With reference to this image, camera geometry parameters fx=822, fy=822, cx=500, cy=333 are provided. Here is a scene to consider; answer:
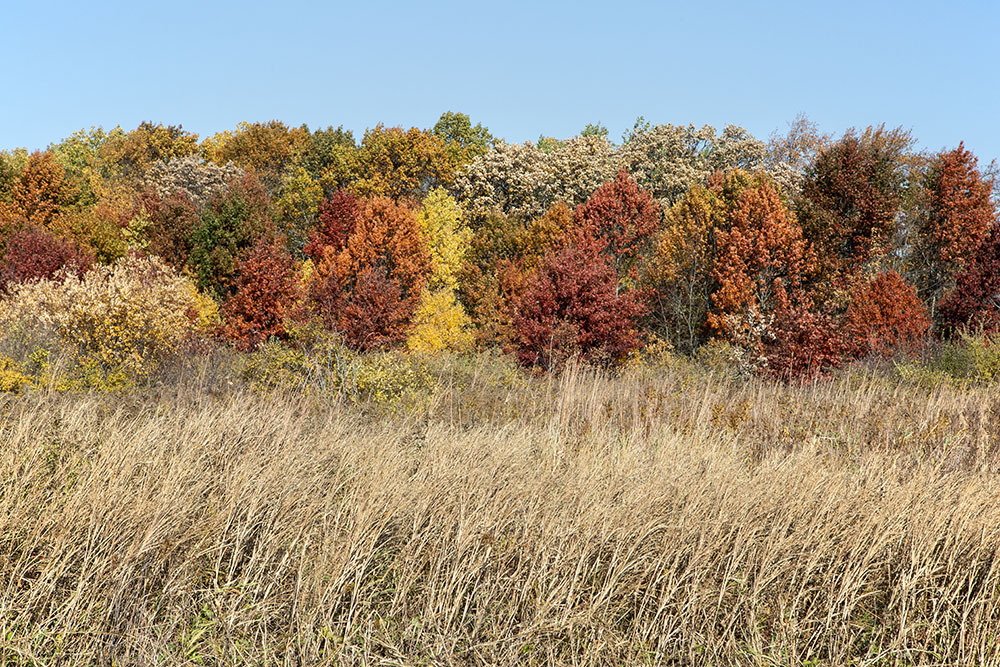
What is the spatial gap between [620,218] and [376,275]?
8.83 meters

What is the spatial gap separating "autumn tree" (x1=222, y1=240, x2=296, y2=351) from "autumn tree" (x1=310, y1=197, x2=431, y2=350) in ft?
3.20

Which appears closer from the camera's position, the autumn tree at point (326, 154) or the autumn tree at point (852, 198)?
the autumn tree at point (852, 198)

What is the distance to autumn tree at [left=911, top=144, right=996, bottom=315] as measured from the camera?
2839 centimetres

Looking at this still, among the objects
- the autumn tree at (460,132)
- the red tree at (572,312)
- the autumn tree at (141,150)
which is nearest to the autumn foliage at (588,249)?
the red tree at (572,312)

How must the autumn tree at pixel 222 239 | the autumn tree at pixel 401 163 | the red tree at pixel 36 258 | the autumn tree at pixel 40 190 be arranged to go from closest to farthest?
the red tree at pixel 36 258 → the autumn tree at pixel 222 239 → the autumn tree at pixel 401 163 → the autumn tree at pixel 40 190

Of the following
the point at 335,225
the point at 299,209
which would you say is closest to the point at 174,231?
the point at 335,225

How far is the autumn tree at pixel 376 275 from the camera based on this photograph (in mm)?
22047

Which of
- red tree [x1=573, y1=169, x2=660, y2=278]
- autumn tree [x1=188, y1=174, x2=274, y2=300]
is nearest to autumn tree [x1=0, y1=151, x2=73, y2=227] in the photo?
autumn tree [x1=188, y1=174, x2=274, y2=300]

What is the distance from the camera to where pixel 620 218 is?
2794 cm

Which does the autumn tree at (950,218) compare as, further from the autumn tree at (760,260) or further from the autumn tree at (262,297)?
the autumn tree at (262,297)

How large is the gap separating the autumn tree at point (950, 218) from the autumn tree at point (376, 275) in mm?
17742

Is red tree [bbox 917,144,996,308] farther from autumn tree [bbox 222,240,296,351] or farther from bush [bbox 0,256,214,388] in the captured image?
bush [bbox 0,256,214,388]

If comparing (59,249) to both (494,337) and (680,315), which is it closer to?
(494,337)

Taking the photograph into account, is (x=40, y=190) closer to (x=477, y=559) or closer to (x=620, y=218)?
(x=620, y=218)
